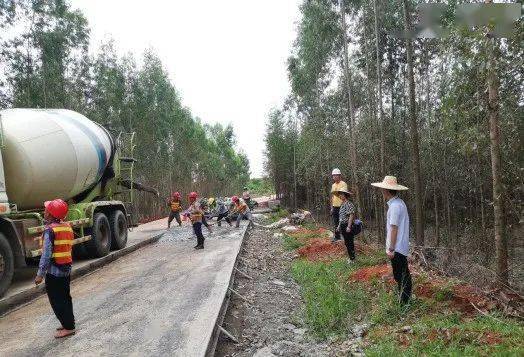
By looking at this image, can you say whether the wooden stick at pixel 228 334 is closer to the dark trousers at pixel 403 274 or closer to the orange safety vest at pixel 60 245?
the orange safety vest at pixel 60 245

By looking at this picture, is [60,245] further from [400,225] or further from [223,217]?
[223,217]

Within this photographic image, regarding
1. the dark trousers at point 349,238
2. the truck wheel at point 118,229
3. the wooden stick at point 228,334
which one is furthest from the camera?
the truck wheel at point 118,229

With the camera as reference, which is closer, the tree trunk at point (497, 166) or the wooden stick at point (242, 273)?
the tree trunk at point (497, 166)

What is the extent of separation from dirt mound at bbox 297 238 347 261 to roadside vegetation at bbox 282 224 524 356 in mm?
1416

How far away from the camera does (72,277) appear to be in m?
8.55

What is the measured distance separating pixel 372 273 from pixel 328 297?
4.18ft

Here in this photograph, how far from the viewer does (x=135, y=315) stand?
5770mm

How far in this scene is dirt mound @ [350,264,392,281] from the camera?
6937 mm

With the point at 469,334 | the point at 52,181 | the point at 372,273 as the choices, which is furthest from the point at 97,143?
the point at 469,334

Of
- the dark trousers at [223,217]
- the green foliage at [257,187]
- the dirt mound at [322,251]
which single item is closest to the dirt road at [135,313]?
the dirt mound at [322,251]

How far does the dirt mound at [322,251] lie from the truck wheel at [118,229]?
484 cm

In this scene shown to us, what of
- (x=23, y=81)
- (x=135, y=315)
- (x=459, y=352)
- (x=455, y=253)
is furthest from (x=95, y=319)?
(x=23, y=81)

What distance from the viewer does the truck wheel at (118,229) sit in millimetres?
11461

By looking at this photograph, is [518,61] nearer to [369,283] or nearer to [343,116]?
[369,283]
